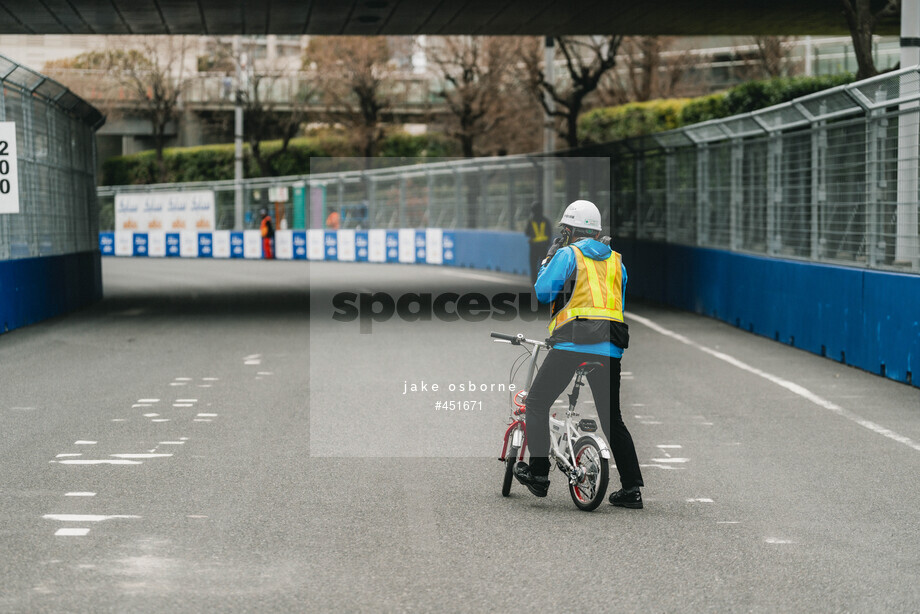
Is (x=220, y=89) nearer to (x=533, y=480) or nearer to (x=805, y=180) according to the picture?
(x=805, y=180)

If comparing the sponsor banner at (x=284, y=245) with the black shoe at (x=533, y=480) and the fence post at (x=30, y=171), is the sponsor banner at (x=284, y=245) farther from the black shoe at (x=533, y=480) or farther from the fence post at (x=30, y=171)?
the black shoe at (x=533, y=480)

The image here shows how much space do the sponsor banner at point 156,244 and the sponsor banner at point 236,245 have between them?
11.3ft

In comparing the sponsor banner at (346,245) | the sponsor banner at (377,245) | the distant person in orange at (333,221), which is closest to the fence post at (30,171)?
the sponsor banner at (377,245)

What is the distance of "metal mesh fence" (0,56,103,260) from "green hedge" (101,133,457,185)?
3652 centimetres

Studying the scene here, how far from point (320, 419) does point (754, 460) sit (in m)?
3.36

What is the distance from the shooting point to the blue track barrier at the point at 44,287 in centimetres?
1803

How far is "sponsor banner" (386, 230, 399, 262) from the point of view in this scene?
41188mm

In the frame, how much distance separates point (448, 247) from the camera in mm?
38969

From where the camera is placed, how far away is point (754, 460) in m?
8.62

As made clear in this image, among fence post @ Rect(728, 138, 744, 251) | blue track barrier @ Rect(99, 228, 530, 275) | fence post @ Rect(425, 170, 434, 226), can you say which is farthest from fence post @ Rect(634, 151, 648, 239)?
fence post @ Rect(425, 170, 434, 226)

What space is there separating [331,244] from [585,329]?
37.1 metres

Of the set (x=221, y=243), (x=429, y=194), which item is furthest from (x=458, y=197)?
(x=221, y=243)

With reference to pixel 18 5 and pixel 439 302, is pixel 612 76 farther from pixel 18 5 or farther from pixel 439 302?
pixel 18 5

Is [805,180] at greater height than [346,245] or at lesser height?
greater
